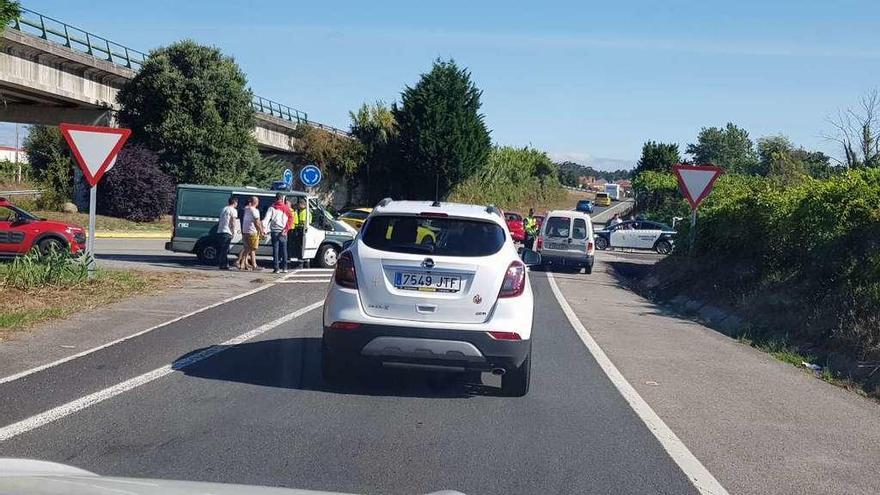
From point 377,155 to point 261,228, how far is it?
137 feet

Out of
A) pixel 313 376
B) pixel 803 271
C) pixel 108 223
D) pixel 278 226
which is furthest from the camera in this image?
pixel 108 223

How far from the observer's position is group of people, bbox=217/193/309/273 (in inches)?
840

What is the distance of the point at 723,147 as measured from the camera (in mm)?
97750

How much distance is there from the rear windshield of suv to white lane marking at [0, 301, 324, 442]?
249 cm

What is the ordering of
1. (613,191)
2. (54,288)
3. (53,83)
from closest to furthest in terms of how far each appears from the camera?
(54,288), (53,83), (613,191)

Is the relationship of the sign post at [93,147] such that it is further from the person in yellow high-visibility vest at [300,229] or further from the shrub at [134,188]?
the shrub at [134,188]

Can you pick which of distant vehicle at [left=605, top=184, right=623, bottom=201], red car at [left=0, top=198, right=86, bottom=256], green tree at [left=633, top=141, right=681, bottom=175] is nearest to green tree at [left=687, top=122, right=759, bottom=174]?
green tree at [left=633, top=141, right=681, bottom=175]

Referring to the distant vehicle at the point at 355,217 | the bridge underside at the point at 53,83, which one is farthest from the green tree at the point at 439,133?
the distant vehicle at the point at 355,217

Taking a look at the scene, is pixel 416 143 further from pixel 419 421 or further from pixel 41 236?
pixel 419 421

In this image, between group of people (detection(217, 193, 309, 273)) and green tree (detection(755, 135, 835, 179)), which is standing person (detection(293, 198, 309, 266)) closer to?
group of people (detection(217, 193, 309, 273))

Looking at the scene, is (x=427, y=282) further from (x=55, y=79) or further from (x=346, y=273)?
(x=55, y=79)

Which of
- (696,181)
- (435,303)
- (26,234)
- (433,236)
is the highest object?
(696,181)

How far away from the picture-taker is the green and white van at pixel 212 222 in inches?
902

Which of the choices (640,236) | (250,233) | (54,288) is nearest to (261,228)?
(250,233)
